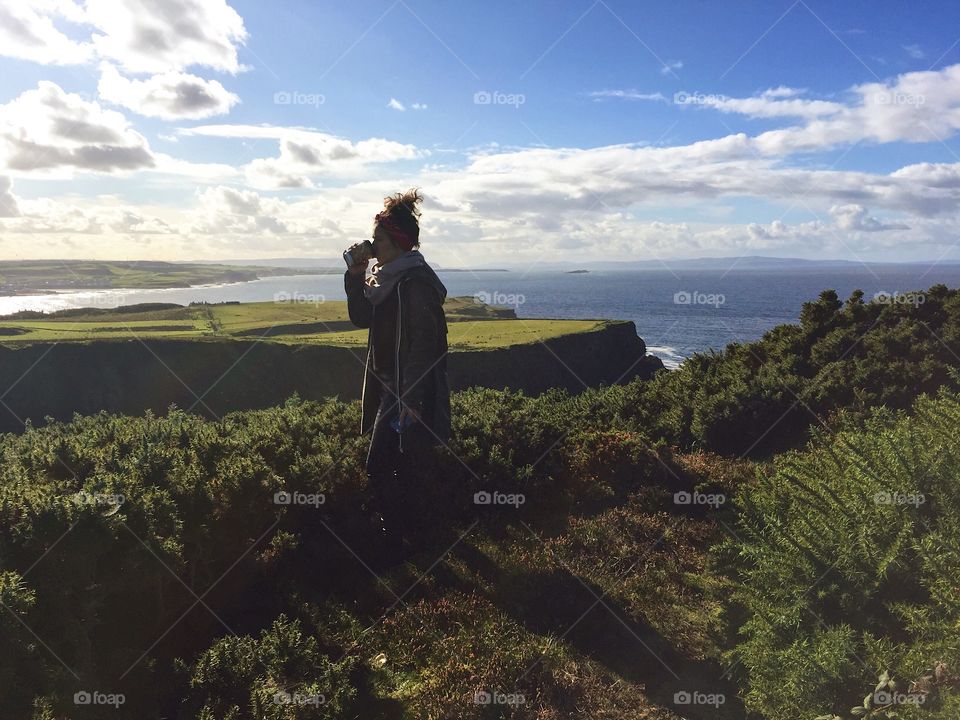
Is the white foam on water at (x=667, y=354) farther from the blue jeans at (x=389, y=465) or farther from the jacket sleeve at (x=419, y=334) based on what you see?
the jacket sleeve at (x=419, y=334)

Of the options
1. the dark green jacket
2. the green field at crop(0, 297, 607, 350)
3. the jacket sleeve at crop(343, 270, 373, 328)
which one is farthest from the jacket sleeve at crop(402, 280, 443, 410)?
the green field at crop(0, 297, 607, 350)

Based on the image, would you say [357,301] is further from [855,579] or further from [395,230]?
[855,579]

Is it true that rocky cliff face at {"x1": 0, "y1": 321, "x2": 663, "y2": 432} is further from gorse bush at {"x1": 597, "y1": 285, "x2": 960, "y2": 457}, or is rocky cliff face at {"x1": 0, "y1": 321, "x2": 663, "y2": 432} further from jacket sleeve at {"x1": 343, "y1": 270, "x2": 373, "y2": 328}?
jacket sleeve at {"x1": 343, "y1": 270, "x2": 373, "y2": 328}

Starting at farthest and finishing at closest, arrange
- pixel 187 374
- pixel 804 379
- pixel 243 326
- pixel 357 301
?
pixel 243 326, pixel 187 374, pixel 804 379, pixel 357 301

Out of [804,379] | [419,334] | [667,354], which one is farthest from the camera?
[667,354]

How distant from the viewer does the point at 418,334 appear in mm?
5973

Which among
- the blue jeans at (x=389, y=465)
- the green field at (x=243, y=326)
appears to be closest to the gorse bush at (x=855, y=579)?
the blue jeans at (x=389, y=465)

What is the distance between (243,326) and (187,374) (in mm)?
17099

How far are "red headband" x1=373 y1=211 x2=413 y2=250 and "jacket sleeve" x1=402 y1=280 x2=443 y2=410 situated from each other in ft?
1.50

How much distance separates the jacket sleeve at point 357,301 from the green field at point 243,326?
50.2 metres

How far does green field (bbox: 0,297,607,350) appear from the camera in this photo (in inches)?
2616

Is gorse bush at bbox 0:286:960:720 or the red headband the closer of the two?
gorse bush at bbox 0:286:960:720

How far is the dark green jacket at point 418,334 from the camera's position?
5.99 meters

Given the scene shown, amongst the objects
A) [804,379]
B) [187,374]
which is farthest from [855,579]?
[187,374]
